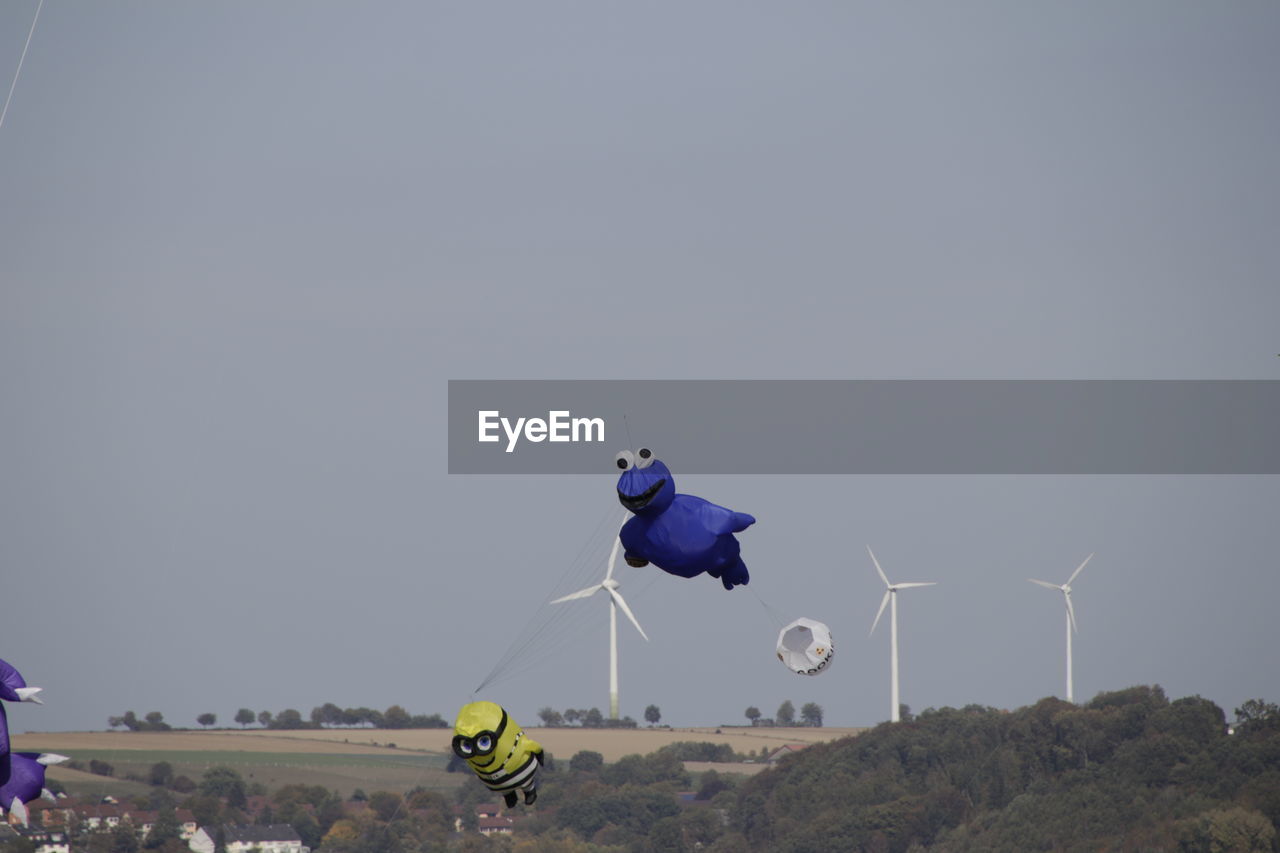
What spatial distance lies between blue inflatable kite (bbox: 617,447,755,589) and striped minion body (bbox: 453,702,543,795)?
6.41 metres

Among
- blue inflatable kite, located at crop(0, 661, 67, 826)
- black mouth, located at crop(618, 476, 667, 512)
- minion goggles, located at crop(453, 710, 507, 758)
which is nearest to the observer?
blue inflatable kite, located at crop(0, 661, 67, 826)

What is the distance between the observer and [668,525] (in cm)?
6097

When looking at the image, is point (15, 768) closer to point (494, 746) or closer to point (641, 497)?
point (494, 746)

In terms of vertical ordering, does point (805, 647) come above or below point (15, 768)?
above

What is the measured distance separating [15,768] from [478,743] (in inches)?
483

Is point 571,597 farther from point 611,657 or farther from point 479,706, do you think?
point 479,706

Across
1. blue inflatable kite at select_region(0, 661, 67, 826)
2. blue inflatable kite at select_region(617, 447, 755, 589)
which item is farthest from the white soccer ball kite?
blue inflatable kite at select_region(0, 661, 67, 826)

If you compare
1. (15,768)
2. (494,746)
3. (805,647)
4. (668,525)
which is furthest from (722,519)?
(15,768)

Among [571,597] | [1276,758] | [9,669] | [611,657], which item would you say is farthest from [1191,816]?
[9,669]

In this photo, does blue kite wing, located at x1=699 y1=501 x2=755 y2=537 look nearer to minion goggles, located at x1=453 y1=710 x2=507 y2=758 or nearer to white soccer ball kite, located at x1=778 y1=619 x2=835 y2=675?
white soccer ball kite, located at x1=778 y1=619 x2=835 y2=675

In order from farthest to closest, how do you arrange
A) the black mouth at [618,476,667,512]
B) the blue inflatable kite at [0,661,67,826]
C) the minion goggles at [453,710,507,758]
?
the minion goggles at [453,710,507,758] → the black mouth at [618,476,667,512] → the blue inflatable kite at [0,661,67,826]

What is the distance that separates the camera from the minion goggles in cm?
6338

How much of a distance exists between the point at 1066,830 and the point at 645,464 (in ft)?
465

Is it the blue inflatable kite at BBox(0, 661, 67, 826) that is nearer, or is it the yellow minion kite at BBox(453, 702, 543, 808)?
the blue inflatable kite at BBox(0, 661, 67, 826)
